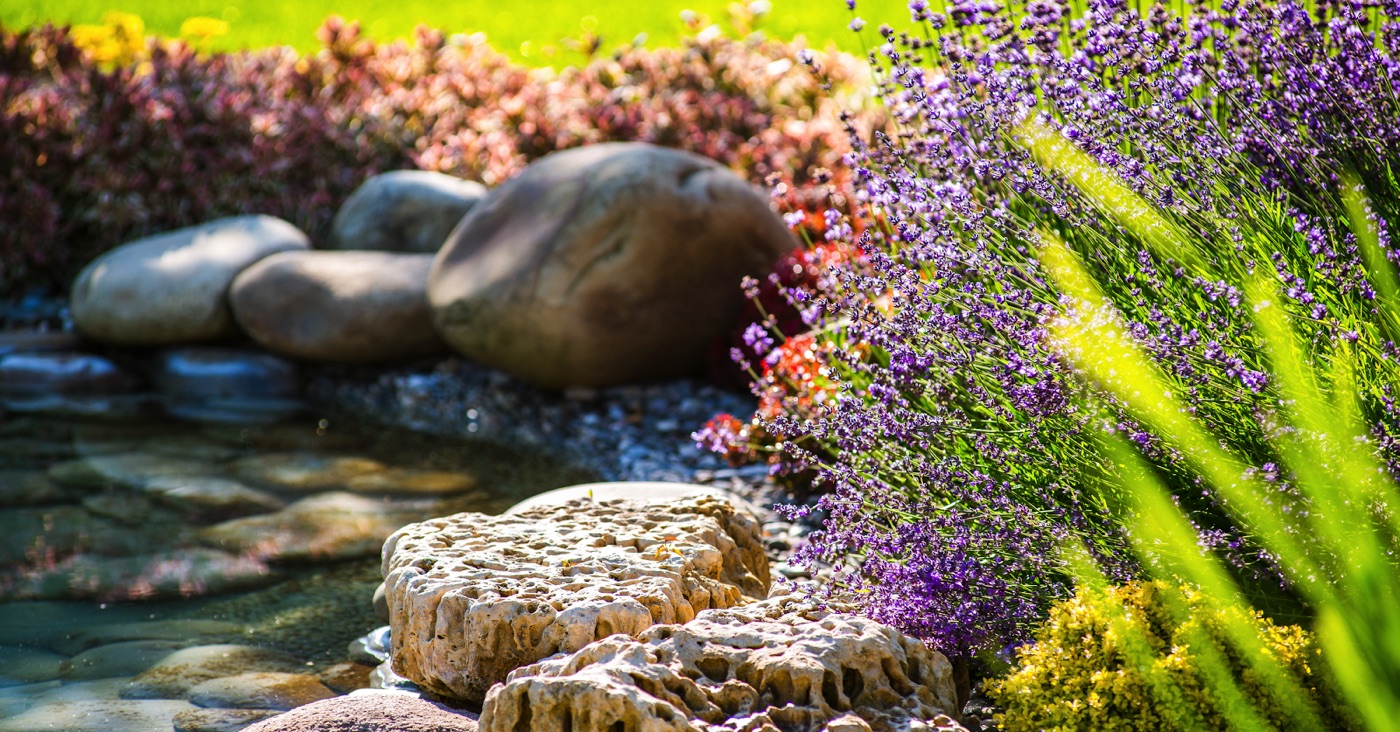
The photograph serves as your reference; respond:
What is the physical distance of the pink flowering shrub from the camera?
859 cm

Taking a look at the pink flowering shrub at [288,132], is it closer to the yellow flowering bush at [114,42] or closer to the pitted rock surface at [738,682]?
the yellow flowering bush at [114,42]

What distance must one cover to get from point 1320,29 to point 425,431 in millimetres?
4828

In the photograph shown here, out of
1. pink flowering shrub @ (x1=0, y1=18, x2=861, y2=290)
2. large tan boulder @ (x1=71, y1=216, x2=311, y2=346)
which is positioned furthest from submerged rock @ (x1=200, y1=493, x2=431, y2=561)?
pink flowering shrub @ (x1=0, y1=18, x2=861, y2=290)

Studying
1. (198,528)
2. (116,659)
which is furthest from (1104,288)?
(198,528)

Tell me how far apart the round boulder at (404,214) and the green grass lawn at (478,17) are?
537 centimetres

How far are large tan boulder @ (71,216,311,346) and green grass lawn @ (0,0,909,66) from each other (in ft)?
20.1

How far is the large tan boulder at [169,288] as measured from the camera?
742cm

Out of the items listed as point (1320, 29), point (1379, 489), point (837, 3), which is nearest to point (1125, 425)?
point (1379, 489)

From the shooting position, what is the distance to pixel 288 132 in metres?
9.07

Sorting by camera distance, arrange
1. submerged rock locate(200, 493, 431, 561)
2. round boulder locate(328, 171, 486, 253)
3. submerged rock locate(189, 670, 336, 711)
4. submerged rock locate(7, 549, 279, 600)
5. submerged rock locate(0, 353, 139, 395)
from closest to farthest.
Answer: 1. submerged rock locate(189, 670, 336, 711)
2. submerged rock locate(7, 549, 279, 600)
3. submerged rock locate(200, 493, 431, 561)
4. submerged rock locate(0, 353, 139, 395)
5. round boulder locate(328, 171, 486, 253)

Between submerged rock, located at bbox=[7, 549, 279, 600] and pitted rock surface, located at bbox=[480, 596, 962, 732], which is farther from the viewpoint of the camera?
submerged rock, located at bbox=[7, 549, 279, 600]

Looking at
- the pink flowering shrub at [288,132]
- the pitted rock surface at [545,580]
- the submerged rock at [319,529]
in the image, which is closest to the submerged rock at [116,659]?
the submerged rock at [319,529]

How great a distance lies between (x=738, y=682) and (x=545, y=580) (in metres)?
0.78

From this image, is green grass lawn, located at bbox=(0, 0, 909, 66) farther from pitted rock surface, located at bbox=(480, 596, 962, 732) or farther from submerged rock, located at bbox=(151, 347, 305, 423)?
pitted rock surface, located at bbox=(480, 596, 962, 732)
